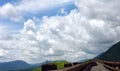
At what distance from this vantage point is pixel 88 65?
10.0 m

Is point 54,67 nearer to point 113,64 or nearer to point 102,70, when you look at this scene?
point 102,70

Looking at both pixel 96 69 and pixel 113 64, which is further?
pixel 113 64

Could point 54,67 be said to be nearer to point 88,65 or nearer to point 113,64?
point 88,65

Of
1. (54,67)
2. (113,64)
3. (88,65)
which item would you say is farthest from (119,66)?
(54,67)

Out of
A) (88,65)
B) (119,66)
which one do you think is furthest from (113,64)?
(88,65)

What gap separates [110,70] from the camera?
941 centimetres

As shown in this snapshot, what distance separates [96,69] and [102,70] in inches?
11.0

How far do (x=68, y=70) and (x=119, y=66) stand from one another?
4269mm

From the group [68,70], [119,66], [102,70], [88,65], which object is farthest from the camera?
[119,66]

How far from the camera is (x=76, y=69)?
9.52 meters

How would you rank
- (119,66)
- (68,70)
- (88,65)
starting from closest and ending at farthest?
(68,70), (88,65), (119,66)

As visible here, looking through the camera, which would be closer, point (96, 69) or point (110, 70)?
point (96, 69)

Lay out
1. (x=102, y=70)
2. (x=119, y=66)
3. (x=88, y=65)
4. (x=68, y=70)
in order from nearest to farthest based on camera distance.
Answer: (x=102, y=70) → (x=68, y=70) → (x=88, y=65) → (x=119, y=66)

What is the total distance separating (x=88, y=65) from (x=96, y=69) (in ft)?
4.55
